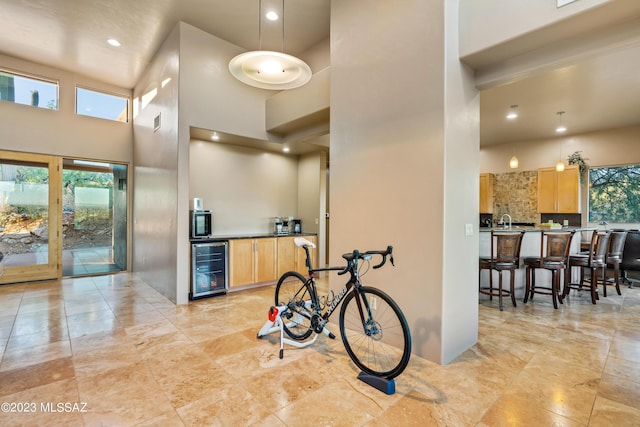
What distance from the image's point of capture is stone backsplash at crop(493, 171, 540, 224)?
759 centimetres

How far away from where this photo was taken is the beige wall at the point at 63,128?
543 centimetres

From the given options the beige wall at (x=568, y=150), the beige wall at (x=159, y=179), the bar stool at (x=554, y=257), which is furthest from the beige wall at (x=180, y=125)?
the beige wall at (x=568, y=150)

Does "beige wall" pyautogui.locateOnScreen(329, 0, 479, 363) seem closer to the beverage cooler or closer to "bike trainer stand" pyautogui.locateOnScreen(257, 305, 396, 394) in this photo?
"bike trainer stand" pyautogui.locateOnScreen(257, 305, 396, 394)

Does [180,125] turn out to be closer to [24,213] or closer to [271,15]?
[271,15]

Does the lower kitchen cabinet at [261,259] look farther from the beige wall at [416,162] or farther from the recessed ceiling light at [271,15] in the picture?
the recessed ceiling light at [271,15]

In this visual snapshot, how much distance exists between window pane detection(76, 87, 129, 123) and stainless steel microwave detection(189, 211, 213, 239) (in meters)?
3.48

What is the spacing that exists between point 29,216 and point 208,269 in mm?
3872

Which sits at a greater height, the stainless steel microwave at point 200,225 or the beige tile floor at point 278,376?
the stainless steel microwave at point 200,225

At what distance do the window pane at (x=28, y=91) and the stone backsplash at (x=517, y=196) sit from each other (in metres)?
10.5

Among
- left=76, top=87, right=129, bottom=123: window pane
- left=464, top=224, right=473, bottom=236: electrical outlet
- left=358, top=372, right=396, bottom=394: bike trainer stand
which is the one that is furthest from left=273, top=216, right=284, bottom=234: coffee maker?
left=76, top=87, right=129, bottom=123: window pane

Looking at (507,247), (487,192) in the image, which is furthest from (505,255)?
(487,192)

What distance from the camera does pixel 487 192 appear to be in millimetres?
8117

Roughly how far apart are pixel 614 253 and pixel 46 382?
7.62 metres

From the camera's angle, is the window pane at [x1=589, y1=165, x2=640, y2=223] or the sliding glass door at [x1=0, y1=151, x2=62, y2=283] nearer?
the sliding glass door at [x1=0, y1=151, x2=62, y2=283]
